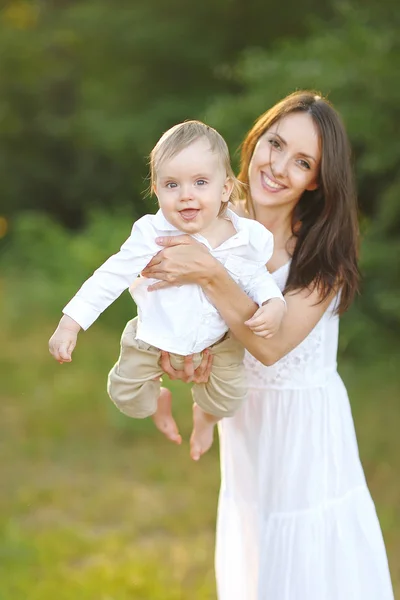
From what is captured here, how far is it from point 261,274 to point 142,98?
346 inches

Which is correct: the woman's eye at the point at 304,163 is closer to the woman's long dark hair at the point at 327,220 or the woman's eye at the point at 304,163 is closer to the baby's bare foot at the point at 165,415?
the woman's long dark hair at the point at 327,220

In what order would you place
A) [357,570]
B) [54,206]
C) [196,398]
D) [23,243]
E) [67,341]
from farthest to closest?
[54,206], [23,243], [357,570], [196,398], [67,341]

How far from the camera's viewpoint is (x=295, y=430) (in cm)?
240

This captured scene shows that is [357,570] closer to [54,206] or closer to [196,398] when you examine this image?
[196,398]

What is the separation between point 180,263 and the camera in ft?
6.42

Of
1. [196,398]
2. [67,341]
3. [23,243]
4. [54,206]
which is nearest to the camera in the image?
[67,341]

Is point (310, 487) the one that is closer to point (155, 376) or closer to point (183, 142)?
point (155, 376)

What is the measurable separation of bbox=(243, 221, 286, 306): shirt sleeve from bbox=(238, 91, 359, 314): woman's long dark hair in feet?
0.61

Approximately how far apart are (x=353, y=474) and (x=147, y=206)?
8196mm

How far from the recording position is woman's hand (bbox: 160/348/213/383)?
205cm

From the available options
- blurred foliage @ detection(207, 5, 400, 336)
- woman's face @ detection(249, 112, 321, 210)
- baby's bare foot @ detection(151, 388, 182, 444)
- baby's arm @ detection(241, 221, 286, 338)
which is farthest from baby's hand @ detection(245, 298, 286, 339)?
blurred foliage @ detection(207, 5, 400, 336)

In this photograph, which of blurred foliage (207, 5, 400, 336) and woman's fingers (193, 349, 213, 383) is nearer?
woman's fingers (193, 349, 213, 383)

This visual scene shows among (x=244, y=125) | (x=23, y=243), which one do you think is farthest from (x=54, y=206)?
(x=244, y=125)

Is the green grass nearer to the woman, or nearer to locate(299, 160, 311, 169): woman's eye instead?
the woman
